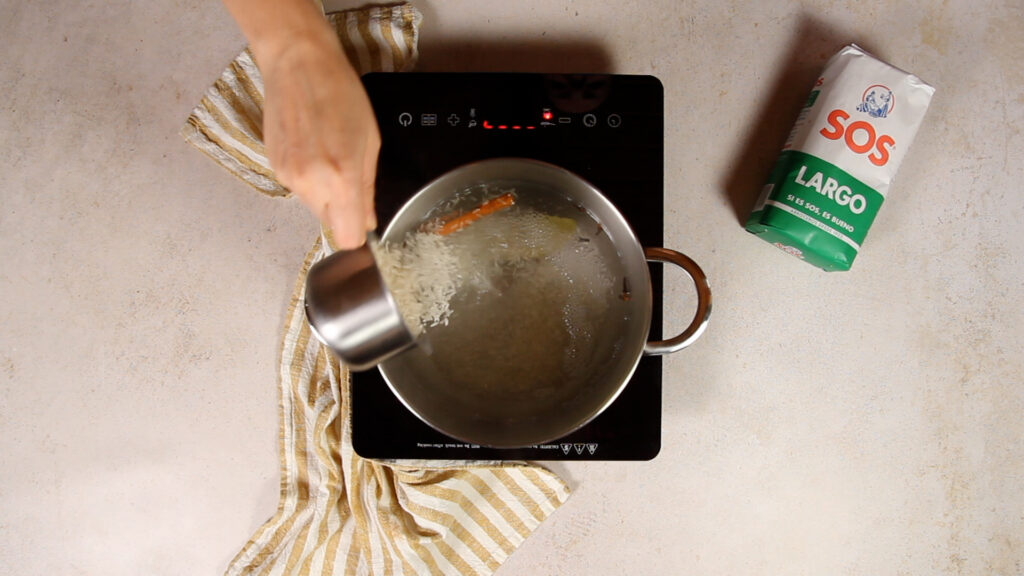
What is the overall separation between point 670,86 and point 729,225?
0.17 meters

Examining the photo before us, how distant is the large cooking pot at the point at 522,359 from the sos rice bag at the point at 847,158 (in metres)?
0.15

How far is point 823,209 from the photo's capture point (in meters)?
0.64

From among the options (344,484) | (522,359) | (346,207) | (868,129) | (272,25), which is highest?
(272,25)

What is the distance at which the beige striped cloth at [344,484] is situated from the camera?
700mm

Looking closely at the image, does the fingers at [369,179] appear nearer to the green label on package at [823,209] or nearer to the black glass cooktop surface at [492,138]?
the black glass cooktop surface at [492,138]

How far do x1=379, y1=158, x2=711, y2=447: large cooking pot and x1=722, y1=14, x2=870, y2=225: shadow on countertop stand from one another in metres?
0.19

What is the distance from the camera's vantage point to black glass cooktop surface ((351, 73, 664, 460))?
2.20 feet

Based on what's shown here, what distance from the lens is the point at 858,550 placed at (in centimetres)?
74

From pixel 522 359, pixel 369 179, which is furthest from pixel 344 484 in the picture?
pixel 369 179

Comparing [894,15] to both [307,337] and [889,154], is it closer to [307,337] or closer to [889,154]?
[889,154]

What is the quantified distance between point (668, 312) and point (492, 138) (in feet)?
0.89

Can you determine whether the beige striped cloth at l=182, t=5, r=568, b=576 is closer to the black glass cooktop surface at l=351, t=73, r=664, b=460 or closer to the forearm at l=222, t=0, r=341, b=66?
the black glass cooktop surface at l=351, t=73, r=664, b=460

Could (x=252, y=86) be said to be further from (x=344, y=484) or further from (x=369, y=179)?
(x=344, y=484)

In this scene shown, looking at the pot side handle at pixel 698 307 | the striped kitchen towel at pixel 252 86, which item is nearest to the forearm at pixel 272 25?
the striped kitchen towel at pixel 252 86
